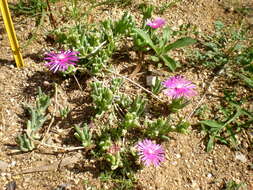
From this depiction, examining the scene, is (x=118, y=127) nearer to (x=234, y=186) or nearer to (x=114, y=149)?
(x=114, y=149)

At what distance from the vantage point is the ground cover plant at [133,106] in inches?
65.1

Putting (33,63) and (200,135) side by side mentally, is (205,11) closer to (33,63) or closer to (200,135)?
(200,135)

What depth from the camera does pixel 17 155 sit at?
5.48 ft

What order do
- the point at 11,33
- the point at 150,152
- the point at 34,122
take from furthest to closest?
1. the point at 11,33
2. the point at 34,122
3. the point at 150,152

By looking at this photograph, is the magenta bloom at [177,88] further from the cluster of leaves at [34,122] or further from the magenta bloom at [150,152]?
the cluster of leaves at [34,122]

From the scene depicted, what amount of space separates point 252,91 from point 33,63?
1.39 metres

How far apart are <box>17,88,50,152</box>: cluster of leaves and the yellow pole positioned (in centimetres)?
29

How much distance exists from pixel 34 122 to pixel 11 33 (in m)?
0.53

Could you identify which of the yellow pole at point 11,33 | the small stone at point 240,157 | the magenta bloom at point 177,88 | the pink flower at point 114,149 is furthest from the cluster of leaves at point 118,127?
the yellow pole at point 11,33

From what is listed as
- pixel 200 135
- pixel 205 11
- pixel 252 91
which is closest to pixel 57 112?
pixel 200 135

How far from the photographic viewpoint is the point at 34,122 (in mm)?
1703

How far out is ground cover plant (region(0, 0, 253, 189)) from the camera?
1654 millimetres

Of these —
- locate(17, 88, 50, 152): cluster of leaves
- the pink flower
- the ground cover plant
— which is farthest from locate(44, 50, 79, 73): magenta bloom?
the pink flower

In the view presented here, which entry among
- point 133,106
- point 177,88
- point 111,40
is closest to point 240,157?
point 177,88
